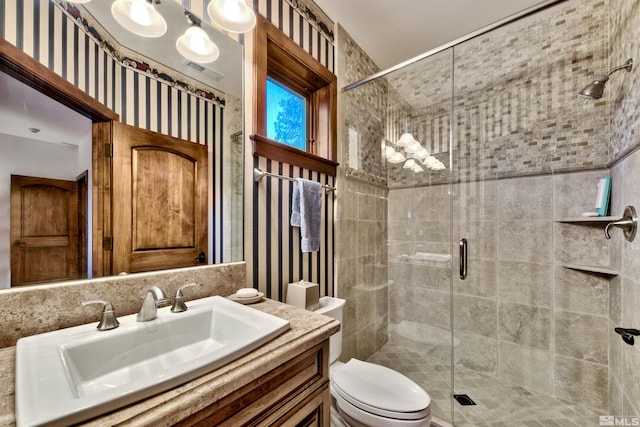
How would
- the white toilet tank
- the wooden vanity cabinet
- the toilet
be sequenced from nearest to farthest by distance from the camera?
the wooden vanity cabinet → the toilet → the white toilet tank

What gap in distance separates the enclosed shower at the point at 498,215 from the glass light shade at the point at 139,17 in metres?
1.31

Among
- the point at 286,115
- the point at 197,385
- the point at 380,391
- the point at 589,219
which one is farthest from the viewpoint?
the point at 286,115

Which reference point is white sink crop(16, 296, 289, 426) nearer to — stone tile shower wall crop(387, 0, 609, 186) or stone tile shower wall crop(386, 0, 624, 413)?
stone tile shower wall crop(386, 0, 624, 413)

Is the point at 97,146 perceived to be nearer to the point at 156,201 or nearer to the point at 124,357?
the point at 156,201

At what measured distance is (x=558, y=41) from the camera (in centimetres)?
171

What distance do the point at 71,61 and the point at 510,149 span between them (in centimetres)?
243

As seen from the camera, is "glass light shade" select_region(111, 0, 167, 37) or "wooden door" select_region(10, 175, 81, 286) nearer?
"wooden door" select_region(10, 175, 81, 286)

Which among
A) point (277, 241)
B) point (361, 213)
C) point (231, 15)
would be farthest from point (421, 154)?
point (231, 15)

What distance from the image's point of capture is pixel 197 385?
1.75 ft

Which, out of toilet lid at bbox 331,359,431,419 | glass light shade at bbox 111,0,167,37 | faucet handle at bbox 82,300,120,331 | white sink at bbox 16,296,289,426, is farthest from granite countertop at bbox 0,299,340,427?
glass light shade at bbox 111,0,167,37

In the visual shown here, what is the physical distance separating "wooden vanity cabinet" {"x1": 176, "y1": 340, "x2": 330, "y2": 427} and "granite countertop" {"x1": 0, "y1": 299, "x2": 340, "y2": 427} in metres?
0.04

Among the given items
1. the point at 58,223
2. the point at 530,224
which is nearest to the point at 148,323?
the point at 58,223

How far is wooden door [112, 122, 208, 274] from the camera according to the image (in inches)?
37.1

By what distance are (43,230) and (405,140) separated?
2277 mm
